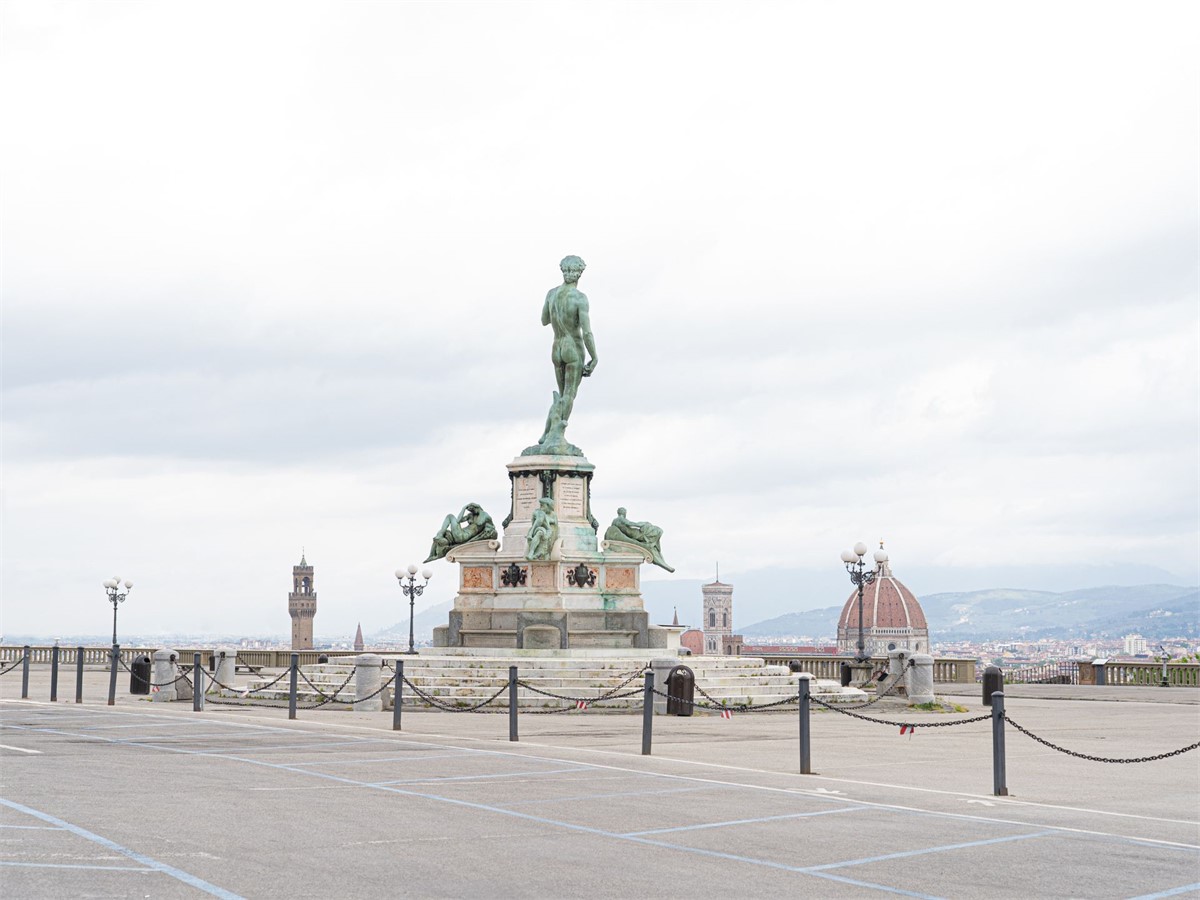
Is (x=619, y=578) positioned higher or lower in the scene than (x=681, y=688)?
higher

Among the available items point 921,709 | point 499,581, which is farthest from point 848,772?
point 499,581

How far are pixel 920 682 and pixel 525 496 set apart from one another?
9942mm

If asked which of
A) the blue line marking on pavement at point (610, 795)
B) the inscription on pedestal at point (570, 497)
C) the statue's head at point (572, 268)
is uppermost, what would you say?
the statue's head at point (572, 268)

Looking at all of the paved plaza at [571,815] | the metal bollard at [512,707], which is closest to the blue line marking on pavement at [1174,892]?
the paved plaza at [571,815]

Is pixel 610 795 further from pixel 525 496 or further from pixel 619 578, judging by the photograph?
pixel 525 496

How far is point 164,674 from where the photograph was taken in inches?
1228

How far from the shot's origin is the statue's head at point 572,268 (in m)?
35.9

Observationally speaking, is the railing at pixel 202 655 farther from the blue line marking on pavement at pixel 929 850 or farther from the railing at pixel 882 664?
the blue line marking on pavement at pixel 929 850

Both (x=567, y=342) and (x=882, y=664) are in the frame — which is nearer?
(x=567, y=342)

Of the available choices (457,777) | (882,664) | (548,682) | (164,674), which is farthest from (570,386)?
(457,777)

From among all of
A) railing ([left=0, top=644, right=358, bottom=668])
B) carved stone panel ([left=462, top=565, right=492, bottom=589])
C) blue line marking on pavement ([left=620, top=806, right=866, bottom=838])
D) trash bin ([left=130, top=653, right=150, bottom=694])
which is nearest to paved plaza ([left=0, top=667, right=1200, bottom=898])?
blue line marking on pavement ([left=620, top=806, right=866, bottom=838])

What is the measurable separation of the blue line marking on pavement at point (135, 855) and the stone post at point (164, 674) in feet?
61.6

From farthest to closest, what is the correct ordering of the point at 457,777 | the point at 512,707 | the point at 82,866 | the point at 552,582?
the point at 552,582, the point at 512,707, the point at 457,777, the point at 82,866

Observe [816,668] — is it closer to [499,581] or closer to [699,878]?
[499,581]
